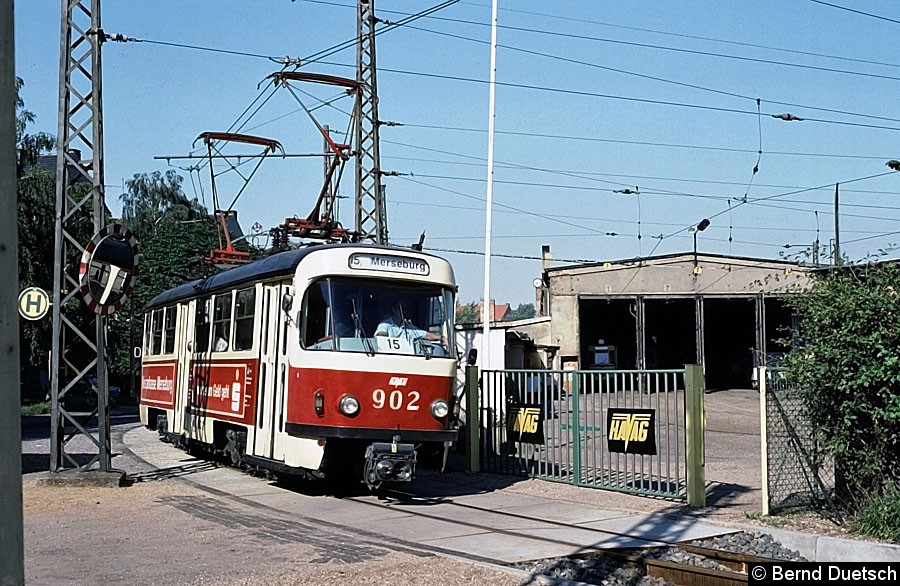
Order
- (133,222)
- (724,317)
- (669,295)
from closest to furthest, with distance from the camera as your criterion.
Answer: (669,295) < (724,317) < (133,222)

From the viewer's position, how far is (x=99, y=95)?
15492mm

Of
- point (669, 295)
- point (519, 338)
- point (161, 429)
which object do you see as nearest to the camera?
point (161, 429)

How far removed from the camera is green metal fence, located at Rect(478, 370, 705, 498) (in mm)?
13023

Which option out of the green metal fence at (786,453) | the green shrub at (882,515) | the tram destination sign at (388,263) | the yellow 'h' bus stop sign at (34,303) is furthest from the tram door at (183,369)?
the green shrub at (882,515)

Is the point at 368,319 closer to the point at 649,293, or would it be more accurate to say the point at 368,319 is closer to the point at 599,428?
the point at 599,428

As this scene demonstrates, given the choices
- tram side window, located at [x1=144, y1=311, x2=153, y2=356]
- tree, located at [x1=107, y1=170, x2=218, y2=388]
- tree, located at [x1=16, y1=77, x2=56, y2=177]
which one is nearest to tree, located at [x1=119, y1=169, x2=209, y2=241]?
tree, located at [x1=107, y1=170, x2=218, y2=388]

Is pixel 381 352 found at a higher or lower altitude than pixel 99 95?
lower

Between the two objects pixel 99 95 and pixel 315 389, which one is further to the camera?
pixel 99 95

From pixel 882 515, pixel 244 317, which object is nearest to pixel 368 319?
pixel 244 317

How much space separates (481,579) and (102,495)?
7.88 metres

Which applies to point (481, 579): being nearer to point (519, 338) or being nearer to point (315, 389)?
point (315, 389)

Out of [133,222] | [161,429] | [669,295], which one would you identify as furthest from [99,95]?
[133,222]

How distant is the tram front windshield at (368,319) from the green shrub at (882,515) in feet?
18.5

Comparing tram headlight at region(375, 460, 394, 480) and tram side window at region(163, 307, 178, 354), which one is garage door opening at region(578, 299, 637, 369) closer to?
tram side window at region(163, 307, 178, 354)
